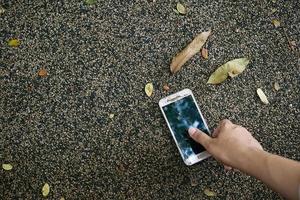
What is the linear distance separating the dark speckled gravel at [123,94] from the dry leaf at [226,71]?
0.02m

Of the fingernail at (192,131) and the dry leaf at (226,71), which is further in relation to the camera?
the dry leaf at (226,71)

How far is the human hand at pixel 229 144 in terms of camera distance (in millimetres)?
1276

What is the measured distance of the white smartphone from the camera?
1.55 metres

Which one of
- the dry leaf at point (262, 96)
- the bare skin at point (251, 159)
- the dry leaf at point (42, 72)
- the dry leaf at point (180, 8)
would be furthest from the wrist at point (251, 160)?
the dry leaf at point (42, 72)

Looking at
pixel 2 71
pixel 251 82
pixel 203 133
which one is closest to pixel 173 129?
pixel 203 133

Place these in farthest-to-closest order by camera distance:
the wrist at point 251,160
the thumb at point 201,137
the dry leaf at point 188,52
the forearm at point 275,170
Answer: the dry leaf at point 188,52 < the thumb at point 201,137 < the wrist at point 251,160 < the forearm at point 275,170

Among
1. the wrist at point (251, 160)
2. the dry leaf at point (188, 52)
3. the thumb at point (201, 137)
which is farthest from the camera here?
the dry leaf at point (188, 52)

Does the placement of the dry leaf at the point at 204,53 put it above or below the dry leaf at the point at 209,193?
above

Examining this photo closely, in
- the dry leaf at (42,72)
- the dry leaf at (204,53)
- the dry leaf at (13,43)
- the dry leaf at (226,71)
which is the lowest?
the dry leaf at (226,71)

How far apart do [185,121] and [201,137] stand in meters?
0.13

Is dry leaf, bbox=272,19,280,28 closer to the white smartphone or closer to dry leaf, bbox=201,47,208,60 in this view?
dry leaf, bbox=201,47,208,60

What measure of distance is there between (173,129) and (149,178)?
0.21m

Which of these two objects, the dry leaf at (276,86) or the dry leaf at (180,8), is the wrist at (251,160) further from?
the dry leaf at (180,8)

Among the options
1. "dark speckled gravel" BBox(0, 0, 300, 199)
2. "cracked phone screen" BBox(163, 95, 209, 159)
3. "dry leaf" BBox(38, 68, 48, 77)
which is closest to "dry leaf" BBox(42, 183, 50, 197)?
"dark speckled gravel" BBox(0, 0, 300, 199)
